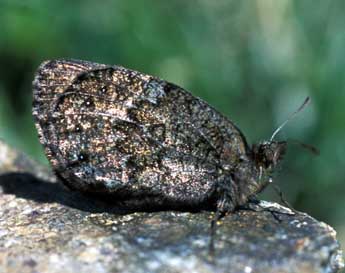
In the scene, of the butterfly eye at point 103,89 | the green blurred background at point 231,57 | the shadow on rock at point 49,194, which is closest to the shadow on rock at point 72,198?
the shadow on rock at point 49,194

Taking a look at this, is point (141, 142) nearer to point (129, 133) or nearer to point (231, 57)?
point (129, 133)

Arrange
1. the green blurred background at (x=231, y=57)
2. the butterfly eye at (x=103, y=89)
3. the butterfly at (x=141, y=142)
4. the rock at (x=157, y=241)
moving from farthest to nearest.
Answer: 1. the green blurred background at (x=231, y=57)
2. the butterfly eye at (x=103, y=89)
3. the butterfly at (x=141, y=142)
4. the rock at (x=157, y=241)

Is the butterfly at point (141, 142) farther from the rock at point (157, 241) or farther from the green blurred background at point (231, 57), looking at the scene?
the green blurred background at point (231, 57)

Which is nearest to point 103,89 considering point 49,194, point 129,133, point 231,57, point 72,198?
point 129,133

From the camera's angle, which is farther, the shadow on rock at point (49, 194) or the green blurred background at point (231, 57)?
the green blurred background at point (231, 57)

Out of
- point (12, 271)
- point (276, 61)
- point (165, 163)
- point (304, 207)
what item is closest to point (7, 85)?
point (276, 61)

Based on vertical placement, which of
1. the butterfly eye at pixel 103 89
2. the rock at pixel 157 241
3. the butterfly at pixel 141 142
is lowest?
the rock at pixel 157 241

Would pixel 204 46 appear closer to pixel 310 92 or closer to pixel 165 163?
pixel 310 92
